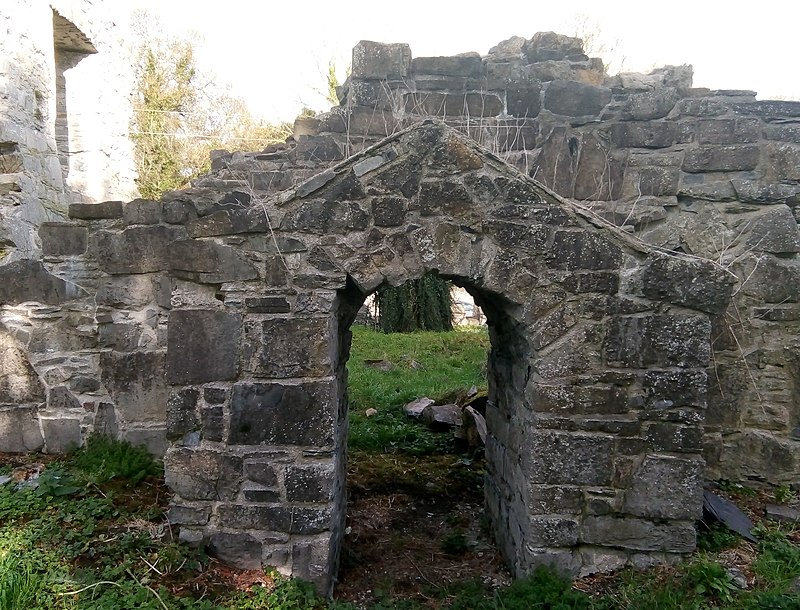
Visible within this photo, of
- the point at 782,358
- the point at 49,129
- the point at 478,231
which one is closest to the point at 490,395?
the point at 478,231

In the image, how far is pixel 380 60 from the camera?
554cm

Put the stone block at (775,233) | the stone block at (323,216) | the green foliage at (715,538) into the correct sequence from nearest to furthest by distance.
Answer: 1. the stone block at (323,216)
2. the green foliage at (715,538)
3. the stone block at (775,233)

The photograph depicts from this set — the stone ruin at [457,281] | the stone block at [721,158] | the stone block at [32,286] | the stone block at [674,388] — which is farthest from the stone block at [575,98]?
the stone block at [32,286]

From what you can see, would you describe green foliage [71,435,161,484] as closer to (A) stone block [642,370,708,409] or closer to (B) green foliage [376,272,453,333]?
(A) stone block [642,370,708,409]

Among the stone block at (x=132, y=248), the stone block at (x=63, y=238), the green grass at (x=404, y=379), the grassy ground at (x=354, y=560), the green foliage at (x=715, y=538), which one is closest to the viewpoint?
the grassy ground at (x=354, y=560)

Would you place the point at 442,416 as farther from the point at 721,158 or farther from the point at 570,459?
the point at 721,158

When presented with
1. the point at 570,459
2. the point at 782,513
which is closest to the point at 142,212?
the point at 570,459

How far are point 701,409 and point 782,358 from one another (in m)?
2.11

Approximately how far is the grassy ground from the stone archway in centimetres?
21

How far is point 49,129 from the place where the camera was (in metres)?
5.72

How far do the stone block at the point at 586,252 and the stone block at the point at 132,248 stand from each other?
2.89 metres

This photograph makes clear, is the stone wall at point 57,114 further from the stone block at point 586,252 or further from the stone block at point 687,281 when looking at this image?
the stone block at point 687,281

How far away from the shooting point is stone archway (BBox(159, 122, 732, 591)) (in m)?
3.42

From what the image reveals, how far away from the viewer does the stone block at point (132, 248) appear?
4473mm
